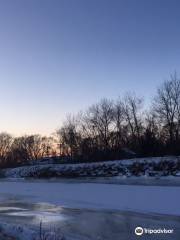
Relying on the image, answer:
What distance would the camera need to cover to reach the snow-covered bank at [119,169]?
39566 millimetres

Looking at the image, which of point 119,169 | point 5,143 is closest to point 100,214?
point 119,169

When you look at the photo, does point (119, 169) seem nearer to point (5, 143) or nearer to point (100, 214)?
point (100, 214)

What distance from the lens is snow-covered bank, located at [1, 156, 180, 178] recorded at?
130ft

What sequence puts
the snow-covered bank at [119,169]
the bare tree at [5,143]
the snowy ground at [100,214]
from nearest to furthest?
1. the snowy ground at [100,214]
2. the snow-covered bank at [119,169]
3. the bare tree at [5,143]

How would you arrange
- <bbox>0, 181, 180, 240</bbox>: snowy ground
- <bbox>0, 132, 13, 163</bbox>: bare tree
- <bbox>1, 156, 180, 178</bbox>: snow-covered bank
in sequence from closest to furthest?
<bbox>0, 181, 180, 240</bbox>: snowy ground < <bbox>1, 156, 180, 178</bbox>: snow-covered bank < <bbox>0, 132, 13, 163</bbox>: bare tree

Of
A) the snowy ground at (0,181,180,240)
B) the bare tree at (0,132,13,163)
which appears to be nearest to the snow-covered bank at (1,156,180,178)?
the snowy ground at (0,181,180,240)

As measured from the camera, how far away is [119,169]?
45656 mm

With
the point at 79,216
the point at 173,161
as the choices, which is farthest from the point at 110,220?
the point at 173,161

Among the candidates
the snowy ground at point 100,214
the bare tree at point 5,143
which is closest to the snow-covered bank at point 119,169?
the snowy ground at point 100,214

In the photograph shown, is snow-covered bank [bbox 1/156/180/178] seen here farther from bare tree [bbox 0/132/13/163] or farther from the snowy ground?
bare tree [bbox 0/132/13/163]

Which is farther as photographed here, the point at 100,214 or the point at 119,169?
the point at 119,169

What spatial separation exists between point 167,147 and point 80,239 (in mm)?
47053

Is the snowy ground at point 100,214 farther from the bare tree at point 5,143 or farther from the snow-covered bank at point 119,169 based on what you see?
the bare tree at point 5,143

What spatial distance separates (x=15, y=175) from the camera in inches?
2591
